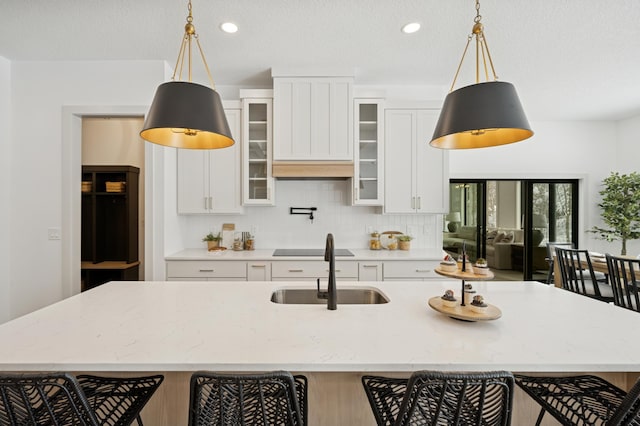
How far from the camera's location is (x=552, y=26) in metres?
2.38

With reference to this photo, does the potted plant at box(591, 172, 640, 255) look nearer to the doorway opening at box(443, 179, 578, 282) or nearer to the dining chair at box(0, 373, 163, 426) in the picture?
the doorway opening at box(443, 179, 578, 282)

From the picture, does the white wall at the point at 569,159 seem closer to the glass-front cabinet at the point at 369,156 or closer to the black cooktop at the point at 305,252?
the glass-front cabinet at the point at 369,156

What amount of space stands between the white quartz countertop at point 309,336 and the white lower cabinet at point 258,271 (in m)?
Answer: 1.36

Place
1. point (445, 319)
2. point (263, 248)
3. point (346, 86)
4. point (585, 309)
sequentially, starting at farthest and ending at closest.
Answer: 1. point (263, 248)
2. point (346, 86)
3. point (585, 309)
4. point (445, 319)

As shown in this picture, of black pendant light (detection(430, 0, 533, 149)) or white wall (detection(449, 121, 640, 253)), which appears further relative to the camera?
white wall (detection(449, 121, 640, 253))

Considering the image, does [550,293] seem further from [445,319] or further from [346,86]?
[346,86]

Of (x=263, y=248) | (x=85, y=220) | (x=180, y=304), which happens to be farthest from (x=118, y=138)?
(x=180, y=304)

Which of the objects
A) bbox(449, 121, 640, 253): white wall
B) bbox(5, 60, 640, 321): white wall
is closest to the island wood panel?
bbox(5, 60, 640, 321): white wall

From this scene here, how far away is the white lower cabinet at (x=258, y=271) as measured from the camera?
302 centimetres

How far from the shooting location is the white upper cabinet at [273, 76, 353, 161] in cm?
316

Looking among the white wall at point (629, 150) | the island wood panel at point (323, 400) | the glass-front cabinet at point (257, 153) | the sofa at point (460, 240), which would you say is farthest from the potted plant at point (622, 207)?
the glass-front cabinet at point (257, 153)

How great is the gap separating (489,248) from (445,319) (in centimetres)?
390

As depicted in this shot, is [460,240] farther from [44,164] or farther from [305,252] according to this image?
[44,164]

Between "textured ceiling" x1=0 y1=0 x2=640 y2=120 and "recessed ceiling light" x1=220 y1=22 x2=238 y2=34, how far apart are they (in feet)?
0.18
